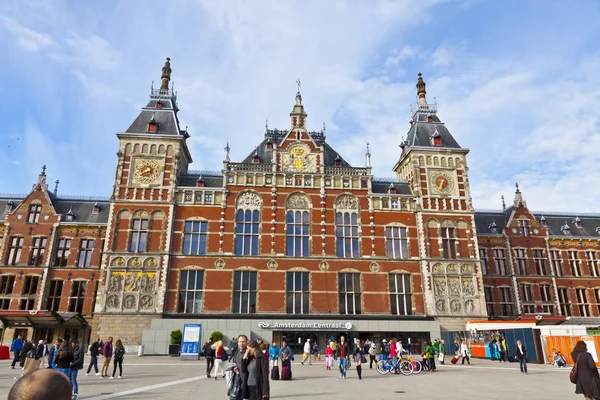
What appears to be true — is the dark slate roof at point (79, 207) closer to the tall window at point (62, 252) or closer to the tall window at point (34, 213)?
the tall window at point (34, 213)

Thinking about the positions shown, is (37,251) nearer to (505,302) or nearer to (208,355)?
(208,355)

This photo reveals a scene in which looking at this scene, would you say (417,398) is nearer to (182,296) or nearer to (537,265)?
(182,296)

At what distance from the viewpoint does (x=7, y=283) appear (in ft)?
117

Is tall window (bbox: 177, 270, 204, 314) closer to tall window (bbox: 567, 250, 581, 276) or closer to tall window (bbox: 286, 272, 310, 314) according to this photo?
tall window (bbox: 286, 272, 310, 314)

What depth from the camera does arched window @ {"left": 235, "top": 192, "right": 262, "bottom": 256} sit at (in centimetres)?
3506

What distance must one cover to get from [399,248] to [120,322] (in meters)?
23.0

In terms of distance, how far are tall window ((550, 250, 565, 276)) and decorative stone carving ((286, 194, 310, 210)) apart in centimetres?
2526

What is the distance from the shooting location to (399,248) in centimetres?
3650

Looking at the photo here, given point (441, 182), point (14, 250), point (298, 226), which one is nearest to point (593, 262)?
point (441, 182)

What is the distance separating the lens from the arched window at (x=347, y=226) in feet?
118

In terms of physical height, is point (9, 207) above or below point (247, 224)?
above

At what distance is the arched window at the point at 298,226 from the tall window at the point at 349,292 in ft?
12.2

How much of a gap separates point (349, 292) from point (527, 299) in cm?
1808

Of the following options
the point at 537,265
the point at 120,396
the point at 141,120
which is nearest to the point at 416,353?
the point at 537,265
